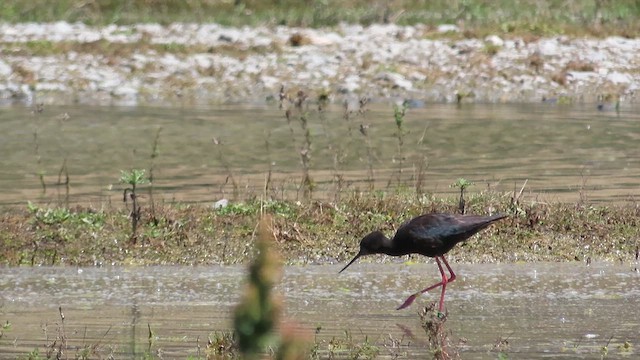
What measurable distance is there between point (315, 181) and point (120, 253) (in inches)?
161

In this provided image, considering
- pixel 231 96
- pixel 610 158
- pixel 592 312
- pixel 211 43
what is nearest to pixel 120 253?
pixel 592 312

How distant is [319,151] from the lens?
1766 cm

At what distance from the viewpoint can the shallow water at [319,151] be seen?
14.2m

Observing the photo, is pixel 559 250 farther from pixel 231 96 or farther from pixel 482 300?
pixel 231 96

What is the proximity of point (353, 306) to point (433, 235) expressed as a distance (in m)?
0.69

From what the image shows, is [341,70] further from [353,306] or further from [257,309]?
[257,309]

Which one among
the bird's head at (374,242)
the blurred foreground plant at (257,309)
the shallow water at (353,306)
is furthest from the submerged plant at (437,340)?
the blurred foreground plant at (257,309)

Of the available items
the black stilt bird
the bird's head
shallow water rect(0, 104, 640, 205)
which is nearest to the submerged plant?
the black stilt bird

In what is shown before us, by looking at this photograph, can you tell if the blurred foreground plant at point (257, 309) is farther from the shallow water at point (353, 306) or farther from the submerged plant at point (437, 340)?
the shallow water at point (353, 306)

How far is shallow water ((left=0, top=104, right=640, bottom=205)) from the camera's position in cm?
1418

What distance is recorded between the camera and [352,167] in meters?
16.1

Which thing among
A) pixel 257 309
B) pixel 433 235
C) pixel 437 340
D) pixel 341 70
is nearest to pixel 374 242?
pixel 433 235

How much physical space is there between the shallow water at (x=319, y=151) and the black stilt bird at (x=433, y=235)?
9.67 feet

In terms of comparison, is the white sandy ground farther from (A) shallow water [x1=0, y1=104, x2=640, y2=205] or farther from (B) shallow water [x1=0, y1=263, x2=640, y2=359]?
(B) shallow water [x1=0, y1=263, x2=640, y2=359]
